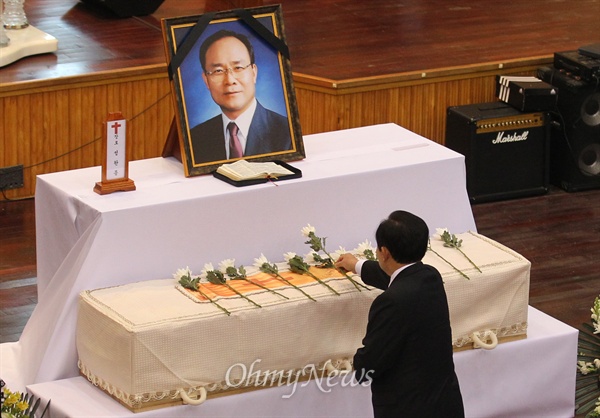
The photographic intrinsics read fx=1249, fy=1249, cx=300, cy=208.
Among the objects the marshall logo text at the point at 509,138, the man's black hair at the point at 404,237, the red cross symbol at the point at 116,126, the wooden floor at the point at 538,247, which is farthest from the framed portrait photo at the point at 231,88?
the marshall logo text at the point at 509,138

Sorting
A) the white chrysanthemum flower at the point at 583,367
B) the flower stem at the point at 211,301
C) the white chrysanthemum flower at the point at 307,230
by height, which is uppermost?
the white chrysanthemum flower at the point at 307,230

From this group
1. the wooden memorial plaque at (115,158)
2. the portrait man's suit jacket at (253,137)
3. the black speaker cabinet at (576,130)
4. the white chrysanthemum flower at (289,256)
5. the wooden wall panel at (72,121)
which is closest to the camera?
the wooden memorial plaque at (115,158)

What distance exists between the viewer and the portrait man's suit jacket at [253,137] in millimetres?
4016

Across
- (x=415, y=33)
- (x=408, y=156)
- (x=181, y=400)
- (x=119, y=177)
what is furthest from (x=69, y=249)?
(x=415, y=33)

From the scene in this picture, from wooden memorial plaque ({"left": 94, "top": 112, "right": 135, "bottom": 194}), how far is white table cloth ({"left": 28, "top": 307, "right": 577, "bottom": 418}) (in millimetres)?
589

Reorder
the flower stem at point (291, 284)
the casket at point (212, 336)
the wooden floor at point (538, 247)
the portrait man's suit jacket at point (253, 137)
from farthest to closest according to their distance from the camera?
the wooden floor at point (538, 247)
the portrait man's suit jacket at point (253, 137)
the flower stem at point (291, 284)
the casket at point (212, 336)

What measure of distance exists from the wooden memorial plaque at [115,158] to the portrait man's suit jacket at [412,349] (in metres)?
1.02

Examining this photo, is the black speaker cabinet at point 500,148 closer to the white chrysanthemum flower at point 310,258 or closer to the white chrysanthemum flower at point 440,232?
the white chrysanthemum flower at point 440,232

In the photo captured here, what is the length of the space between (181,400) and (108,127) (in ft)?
2.83

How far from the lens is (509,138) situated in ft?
21.6

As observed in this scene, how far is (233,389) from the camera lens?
360 cm

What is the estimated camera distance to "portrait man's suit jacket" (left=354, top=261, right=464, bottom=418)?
315 centimetres

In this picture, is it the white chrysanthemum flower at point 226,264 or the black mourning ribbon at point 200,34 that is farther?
the black mourning ribbon at point 200,34

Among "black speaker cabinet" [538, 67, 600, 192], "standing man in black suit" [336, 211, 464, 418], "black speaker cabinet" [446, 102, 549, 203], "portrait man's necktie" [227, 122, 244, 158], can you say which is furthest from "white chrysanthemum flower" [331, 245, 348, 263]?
"black speaker cabinet" [538, 67, 600, 192]
